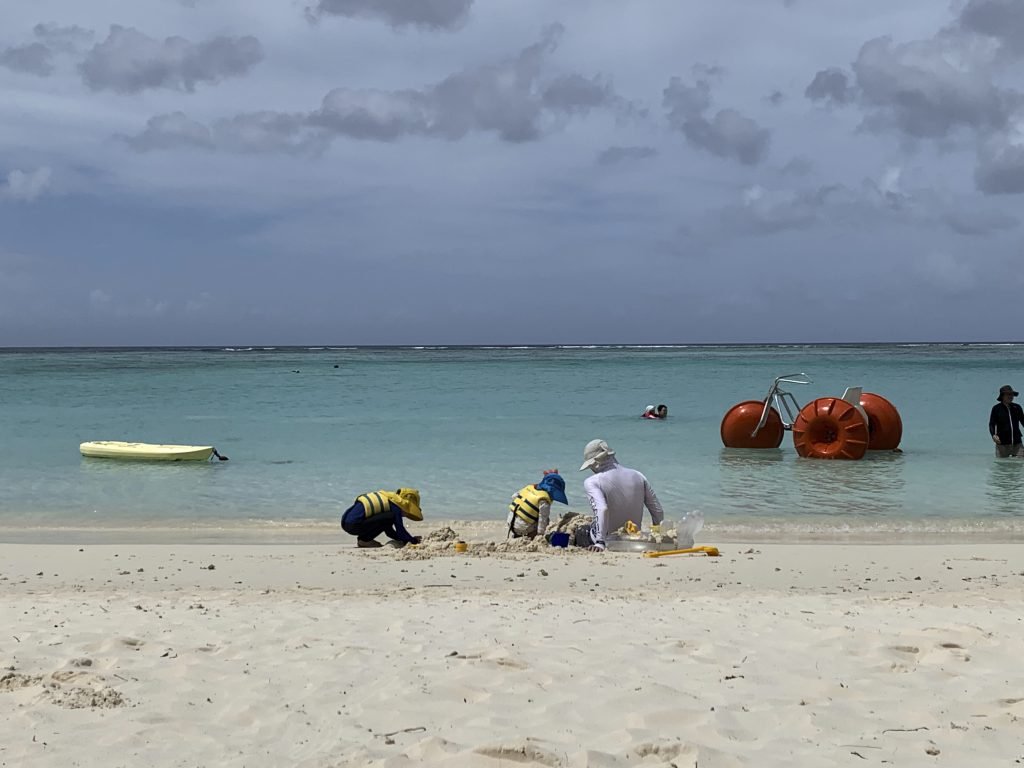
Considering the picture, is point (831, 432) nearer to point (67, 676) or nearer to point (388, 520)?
point (388, 520)

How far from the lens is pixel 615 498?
935 cm

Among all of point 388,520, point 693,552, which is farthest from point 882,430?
point 388,520

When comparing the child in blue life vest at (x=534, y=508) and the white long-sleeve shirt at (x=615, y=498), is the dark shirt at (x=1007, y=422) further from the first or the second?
the child in blue life vest at (x=534, y=508)

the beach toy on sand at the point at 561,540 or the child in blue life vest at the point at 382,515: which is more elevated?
the child in blue life vest at the point at 382,515

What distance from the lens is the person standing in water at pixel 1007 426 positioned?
16.7 metres

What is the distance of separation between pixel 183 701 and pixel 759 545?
6887 mm

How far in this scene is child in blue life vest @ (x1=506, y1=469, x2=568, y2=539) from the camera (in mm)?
9766

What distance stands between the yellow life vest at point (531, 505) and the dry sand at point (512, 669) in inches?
56.7

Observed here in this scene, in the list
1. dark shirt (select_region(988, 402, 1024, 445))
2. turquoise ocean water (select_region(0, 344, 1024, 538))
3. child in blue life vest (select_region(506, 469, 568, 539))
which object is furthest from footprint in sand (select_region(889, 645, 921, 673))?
dark shirt (select_region(988, 402, 1024, 445))

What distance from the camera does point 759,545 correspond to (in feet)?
33.7

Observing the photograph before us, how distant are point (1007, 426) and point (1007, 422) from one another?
0.09 m

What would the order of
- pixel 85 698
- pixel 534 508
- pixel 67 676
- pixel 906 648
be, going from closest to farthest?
pixel 85 698 → pixel 67 676 → pixel 906 648 → pixel 534 508

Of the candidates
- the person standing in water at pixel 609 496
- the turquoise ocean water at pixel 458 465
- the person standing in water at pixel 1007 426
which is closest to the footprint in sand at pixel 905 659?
the person standing in water at pixel 609 496

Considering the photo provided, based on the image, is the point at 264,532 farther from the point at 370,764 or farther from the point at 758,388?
the point at 758,388
